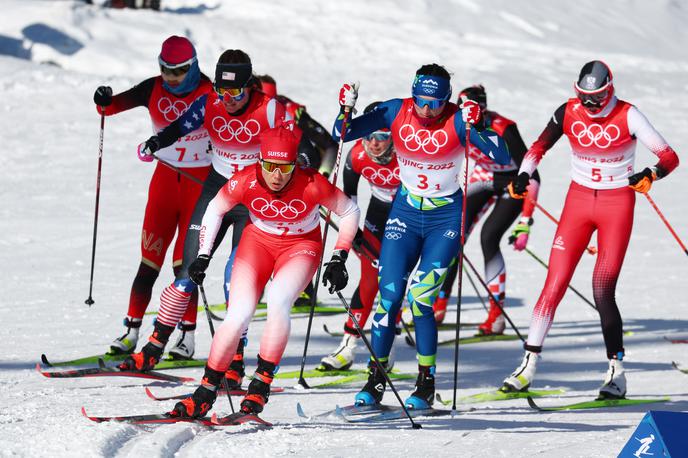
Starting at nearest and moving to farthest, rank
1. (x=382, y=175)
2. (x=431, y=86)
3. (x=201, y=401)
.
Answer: (x=201, y=401) → (x=431, y=86) → (x=382, y=175)

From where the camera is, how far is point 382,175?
819 cm

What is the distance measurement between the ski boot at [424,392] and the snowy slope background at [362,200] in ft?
0.84

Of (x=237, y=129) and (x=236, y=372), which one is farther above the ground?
(x=237, y=129)

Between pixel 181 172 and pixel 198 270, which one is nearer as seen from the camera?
pixel 198 270

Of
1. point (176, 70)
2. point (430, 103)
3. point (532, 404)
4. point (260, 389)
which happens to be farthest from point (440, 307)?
point (260, 389)

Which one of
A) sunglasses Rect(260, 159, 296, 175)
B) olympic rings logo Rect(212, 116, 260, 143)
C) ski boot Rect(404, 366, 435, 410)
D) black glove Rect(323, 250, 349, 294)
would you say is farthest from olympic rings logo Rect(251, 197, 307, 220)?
ski boot Rect(404, 366, 435, 410)

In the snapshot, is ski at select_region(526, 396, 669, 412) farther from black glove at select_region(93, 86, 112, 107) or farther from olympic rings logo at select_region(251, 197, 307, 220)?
black glove at select_region(93, 86, 112, 107)

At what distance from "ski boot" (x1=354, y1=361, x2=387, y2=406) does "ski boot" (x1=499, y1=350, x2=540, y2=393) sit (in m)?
0.99

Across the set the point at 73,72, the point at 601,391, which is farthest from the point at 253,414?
the point at 73,72

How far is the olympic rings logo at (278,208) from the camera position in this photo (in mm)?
6008

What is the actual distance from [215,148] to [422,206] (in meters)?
1.44

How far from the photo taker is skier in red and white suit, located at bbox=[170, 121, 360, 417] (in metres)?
5.73

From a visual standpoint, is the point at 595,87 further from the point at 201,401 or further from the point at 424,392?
the point at 201,401

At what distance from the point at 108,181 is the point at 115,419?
1185 cm
